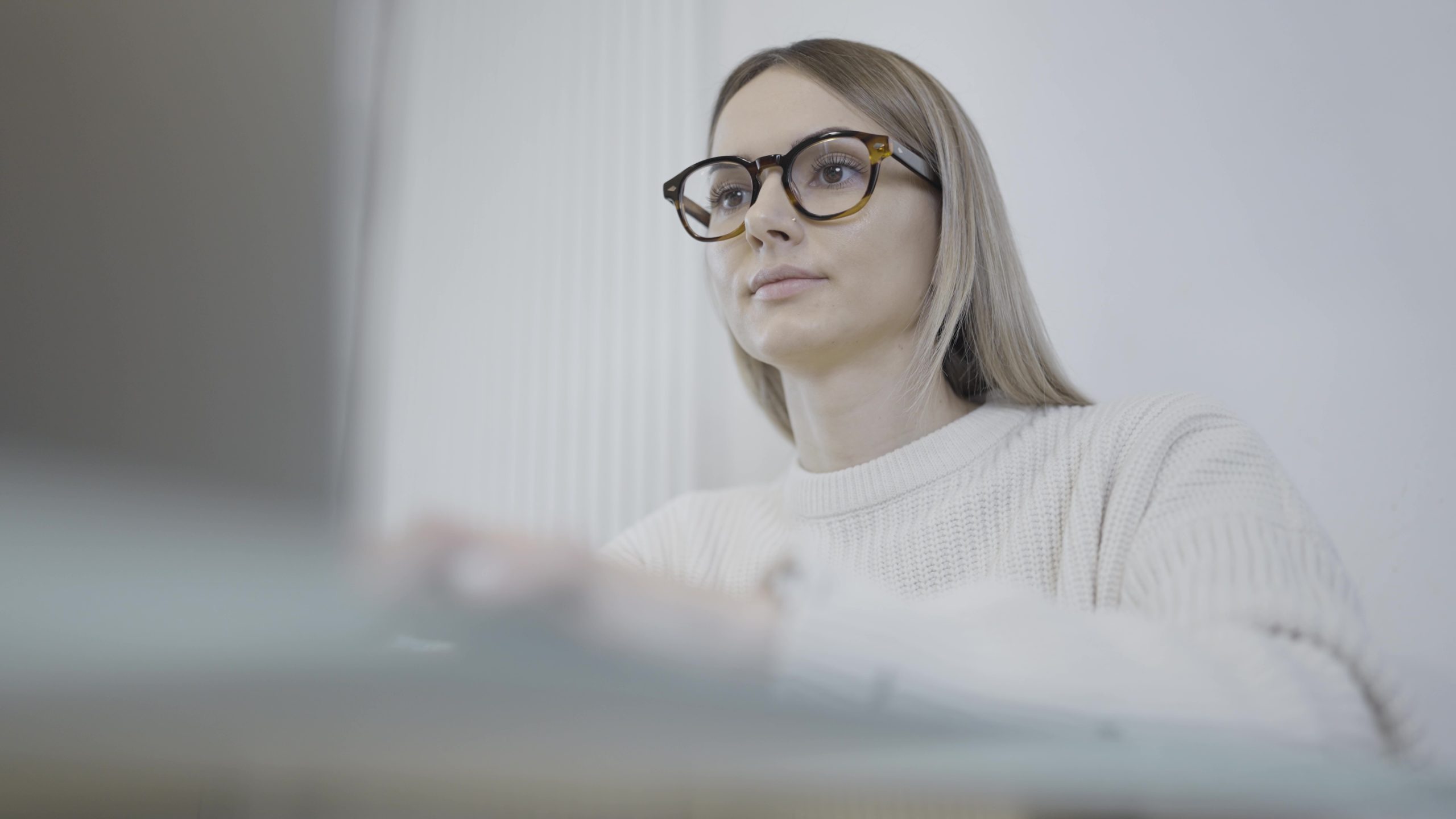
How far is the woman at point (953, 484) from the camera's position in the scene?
0.36 metres

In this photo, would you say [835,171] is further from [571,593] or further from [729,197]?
[571,593]

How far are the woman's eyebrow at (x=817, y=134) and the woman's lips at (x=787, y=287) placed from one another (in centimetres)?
11

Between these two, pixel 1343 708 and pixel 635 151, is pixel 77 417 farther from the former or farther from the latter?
pixel 635 151

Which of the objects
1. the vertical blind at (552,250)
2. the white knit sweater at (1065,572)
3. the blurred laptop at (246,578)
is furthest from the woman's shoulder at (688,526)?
the blurred laptop at (246,578)

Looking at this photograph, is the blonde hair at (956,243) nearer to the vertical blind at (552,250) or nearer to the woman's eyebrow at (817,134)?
the woman's eyebrow at (817,134)

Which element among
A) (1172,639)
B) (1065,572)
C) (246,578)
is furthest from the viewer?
(1065,572)

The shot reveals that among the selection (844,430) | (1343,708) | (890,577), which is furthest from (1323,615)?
(844,430)

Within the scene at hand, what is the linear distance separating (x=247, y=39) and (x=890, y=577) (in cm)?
61

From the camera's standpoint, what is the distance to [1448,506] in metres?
0.83

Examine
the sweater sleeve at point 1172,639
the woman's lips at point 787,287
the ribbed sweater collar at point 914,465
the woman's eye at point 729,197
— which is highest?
the woman's eye at point 729,197

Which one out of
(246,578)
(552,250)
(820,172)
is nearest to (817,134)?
(820,172)

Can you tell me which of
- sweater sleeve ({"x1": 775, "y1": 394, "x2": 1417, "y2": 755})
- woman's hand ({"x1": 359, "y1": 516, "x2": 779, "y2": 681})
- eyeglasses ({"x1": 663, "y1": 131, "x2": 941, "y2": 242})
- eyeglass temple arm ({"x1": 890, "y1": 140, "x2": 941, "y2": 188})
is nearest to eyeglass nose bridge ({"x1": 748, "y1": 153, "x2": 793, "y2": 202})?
eyeglasses ({"x1": 663, "y1": 131, "x2": 941, "y2": 242})

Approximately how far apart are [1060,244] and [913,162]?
0.33 metres

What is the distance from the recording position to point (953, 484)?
792 mm
